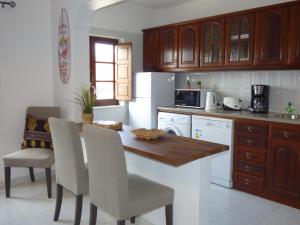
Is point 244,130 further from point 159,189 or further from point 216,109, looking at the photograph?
point 159,189

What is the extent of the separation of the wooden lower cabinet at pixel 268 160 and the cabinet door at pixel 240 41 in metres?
0.80

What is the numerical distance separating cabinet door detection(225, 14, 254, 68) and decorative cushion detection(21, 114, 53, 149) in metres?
2.42

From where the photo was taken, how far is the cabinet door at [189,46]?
3936 mm

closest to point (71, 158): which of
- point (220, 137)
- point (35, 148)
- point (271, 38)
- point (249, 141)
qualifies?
point (35, 148)

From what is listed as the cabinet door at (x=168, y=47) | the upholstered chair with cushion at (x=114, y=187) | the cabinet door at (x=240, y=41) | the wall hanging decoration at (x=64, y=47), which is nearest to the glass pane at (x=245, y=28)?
the cabinet door at (x=240, y=41)

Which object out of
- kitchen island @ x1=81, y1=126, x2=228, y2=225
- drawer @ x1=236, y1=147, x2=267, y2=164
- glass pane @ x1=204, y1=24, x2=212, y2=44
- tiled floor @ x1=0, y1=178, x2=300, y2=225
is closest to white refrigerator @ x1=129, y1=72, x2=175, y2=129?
glass pane @ x1=204, y1=24, x2=212, y2=44

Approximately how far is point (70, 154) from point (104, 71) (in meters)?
2.44

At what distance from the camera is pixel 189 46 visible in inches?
159

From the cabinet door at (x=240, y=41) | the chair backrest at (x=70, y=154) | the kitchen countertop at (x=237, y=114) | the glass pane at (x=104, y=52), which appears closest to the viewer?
the chair backrest at (x=70, y=154)

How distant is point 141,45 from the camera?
4.73 m

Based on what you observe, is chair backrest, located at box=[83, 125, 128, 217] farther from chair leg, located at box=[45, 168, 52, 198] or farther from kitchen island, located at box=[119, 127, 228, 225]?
chair leg, located at box=[45, 168, 52, 198]

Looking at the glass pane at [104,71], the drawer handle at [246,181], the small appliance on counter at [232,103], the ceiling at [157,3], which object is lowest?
the drawer handle at [246,181]

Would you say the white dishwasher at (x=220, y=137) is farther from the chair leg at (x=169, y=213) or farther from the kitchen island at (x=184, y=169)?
the chair leg at (x=169, y=213)

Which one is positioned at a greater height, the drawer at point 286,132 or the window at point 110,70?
the window at point 110,70
